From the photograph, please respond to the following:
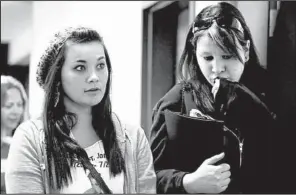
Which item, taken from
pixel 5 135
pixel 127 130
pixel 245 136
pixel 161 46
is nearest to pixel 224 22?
pixel 161 46

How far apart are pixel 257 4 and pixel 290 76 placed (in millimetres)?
290

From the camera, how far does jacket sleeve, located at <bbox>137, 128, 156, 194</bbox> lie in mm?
1489

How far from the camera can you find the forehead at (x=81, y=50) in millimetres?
1428

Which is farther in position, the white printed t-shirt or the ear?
the ear

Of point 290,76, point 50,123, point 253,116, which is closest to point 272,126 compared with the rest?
point 253,116

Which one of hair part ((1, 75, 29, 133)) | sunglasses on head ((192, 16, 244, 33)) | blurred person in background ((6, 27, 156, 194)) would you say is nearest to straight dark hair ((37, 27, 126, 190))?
blurred person in background ((6, 27, 156, 194))

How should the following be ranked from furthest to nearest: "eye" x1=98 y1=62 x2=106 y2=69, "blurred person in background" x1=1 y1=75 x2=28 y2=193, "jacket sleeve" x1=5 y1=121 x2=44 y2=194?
"blurred person in background" x1=1 y1=75 x2=28 y2=193 < "eye" x1=98 y1=62 x2=106 y2=69 < "jacket sleeve" x1=5 y1=121 x2=44 y2=194

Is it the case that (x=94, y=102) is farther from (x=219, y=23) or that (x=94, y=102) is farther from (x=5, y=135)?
(x=219, y=23)

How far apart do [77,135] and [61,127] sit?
0.19 ft

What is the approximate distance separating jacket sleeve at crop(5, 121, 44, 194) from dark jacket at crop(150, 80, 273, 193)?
1.30 ft

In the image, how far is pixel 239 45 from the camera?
1606mm

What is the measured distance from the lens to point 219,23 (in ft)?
5.22

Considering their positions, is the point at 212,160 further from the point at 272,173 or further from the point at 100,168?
the point at 100,168

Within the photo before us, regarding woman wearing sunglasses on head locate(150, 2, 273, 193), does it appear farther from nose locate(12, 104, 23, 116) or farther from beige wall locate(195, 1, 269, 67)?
nose locate(12, 104, 23, 116)
